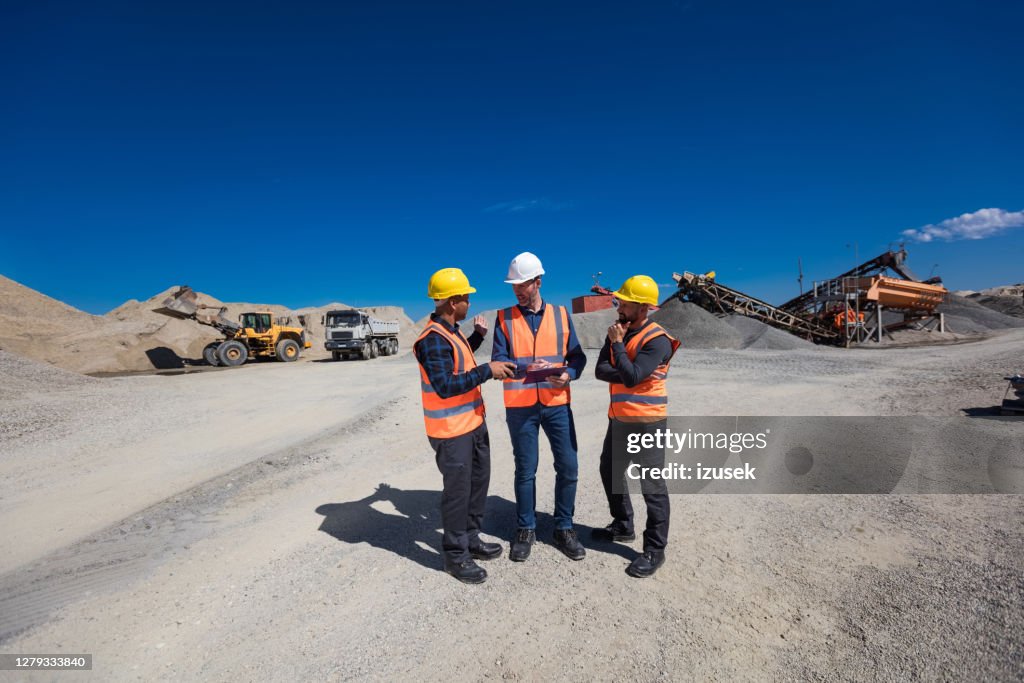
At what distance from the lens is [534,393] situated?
3369mm

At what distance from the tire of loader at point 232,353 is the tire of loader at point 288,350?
64.1 inches

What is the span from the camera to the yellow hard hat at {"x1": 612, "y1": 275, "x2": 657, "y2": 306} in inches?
125

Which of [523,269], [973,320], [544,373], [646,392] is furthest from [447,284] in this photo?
[973,320]

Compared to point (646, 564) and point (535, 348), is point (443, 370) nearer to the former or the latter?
point (535, 348)

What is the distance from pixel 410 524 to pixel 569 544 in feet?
4.75

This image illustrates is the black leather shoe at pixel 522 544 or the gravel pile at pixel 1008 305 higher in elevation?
the gravel pile at pixel 1008 305

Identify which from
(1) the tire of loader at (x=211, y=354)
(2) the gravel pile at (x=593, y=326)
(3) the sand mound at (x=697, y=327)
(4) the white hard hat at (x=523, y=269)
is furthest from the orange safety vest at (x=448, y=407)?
(1) the tire of loader at (x=211, y=354)

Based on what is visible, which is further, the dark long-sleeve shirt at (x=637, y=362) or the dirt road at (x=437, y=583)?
the dark long-sleeve shirt at (x=637, y=362)

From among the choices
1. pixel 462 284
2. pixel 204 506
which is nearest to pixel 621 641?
pixel 462 284

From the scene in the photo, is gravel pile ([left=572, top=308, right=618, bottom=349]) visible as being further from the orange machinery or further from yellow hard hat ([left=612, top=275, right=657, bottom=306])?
yellow hard hat ([left=612, top=275, right=657, bottom=306])

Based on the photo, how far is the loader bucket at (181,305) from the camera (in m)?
20.6

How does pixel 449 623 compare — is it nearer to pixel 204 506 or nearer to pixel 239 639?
pixel 239 639

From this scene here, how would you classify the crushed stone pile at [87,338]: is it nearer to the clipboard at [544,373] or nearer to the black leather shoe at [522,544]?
the black leather shoe at [522,544]

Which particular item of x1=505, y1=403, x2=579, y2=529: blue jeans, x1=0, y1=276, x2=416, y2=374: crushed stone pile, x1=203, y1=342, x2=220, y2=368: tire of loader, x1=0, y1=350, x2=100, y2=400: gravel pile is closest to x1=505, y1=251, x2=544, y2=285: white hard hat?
x1=505, y1=403, x2=579, y2=529: blue jeans
